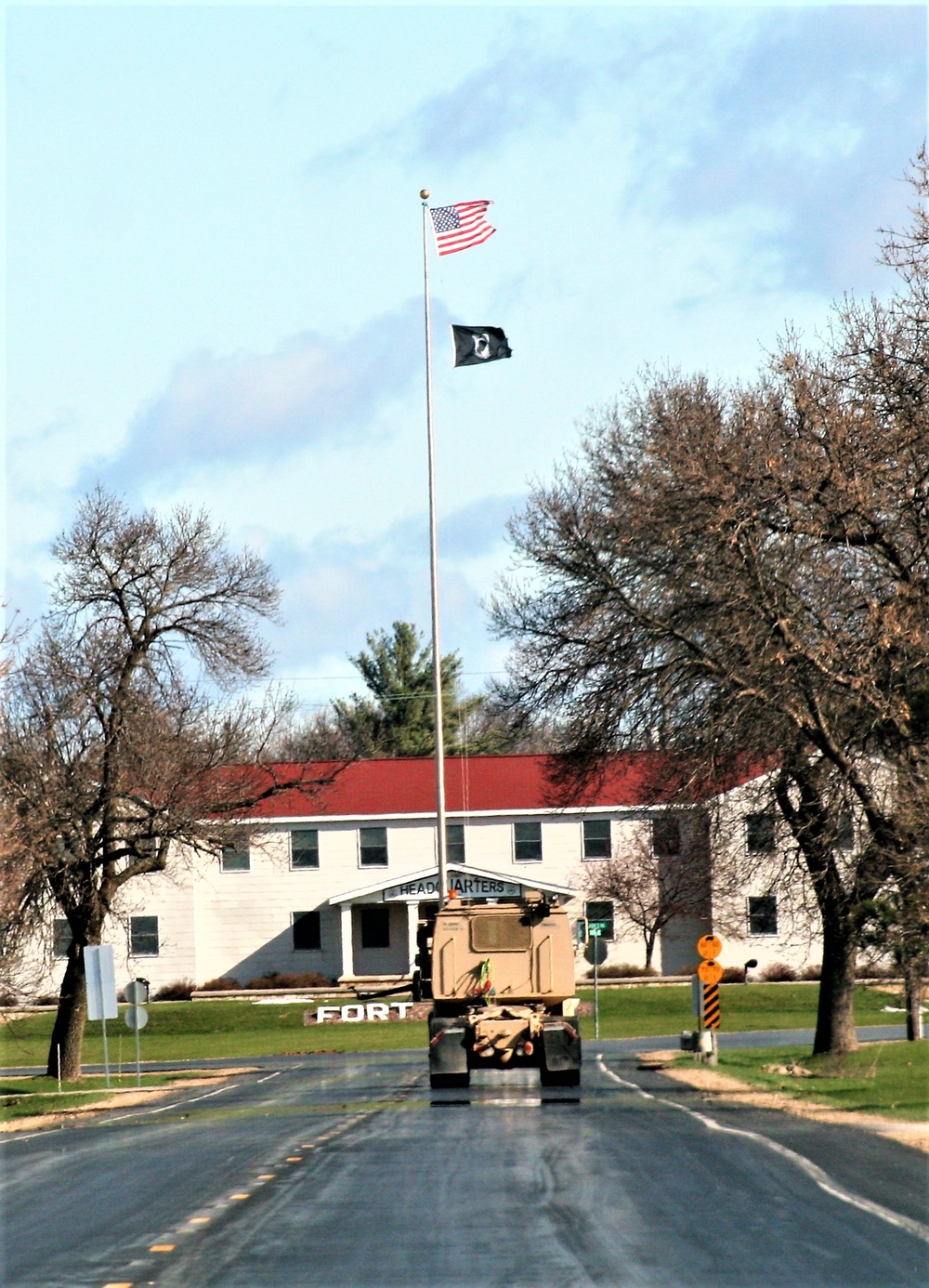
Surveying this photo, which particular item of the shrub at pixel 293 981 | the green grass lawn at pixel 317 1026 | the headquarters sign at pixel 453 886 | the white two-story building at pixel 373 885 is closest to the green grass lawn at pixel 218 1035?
the green grass lawn at pixel 317 1026

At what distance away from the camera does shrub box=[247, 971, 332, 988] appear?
61.9 metres

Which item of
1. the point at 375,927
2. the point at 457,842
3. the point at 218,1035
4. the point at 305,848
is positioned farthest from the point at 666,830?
the point at 305,848

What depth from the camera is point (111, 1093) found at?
31281mm

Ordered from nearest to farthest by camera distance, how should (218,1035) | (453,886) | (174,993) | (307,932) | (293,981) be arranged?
(218,1035) → (453,886) → (174,993) → (293,981) → (307,932)

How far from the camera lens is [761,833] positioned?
93.9ft

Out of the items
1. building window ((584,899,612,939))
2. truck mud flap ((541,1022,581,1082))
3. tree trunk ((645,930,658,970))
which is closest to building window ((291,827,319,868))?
building window ((584,899,612,939))

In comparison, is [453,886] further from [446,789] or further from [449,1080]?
[449,1080]

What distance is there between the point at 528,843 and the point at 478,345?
30.6 meters

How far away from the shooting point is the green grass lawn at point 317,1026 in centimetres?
4669

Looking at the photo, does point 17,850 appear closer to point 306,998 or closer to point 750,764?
point 750,764

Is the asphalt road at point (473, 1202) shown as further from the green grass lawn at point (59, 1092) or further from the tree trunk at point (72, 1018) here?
the tree trunk at point (72, 1018)

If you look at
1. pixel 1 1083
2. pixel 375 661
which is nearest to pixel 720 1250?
pixel 1 1083

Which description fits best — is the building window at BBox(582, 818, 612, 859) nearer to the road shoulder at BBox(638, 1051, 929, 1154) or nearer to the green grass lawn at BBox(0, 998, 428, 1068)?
the green grass lawn at BBox(0, 998, 428, 1068)

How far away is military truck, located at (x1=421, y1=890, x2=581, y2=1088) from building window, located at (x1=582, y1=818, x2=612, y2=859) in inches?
1527
